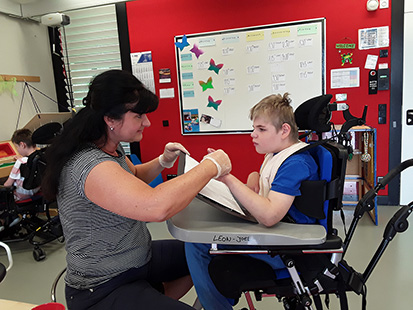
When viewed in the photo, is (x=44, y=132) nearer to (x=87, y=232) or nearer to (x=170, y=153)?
(x=170, y=153)

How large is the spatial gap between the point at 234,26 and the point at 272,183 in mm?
2926

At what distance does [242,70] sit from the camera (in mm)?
3713

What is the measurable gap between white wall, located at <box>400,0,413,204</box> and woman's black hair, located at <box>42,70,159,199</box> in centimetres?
323

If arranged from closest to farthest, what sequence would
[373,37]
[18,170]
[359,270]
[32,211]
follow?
[359,270] < [18,170] < [32,211] < [373,37]

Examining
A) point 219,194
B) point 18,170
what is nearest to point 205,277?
point 219,194

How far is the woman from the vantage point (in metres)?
1.04

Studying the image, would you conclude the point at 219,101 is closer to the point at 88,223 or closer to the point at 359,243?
the point at 359,243

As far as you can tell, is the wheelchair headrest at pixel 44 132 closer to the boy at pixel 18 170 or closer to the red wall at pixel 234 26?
the boy at pixel 18 170

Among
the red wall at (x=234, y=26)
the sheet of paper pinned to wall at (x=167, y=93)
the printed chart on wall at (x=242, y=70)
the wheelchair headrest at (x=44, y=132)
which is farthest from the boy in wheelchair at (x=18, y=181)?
the printed chart on wall at (x=242, y=70)

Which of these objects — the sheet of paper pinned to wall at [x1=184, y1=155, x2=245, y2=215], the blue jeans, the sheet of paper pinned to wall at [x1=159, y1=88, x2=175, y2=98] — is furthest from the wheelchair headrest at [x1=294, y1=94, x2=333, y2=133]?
the sheet of paper pinned to wall at [x1=159, y1=88, x2=175, y2=98]

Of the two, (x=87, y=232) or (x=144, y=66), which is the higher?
(x=144, y=66)

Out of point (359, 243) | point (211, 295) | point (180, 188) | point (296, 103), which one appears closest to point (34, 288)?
point (211, 295)

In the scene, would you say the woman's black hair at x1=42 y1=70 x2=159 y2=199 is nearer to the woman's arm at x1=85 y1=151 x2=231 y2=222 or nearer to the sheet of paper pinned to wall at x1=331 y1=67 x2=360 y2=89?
the woman's arm at x1=85 y1=151 x2=231 y2=222

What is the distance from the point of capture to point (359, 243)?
271cm
